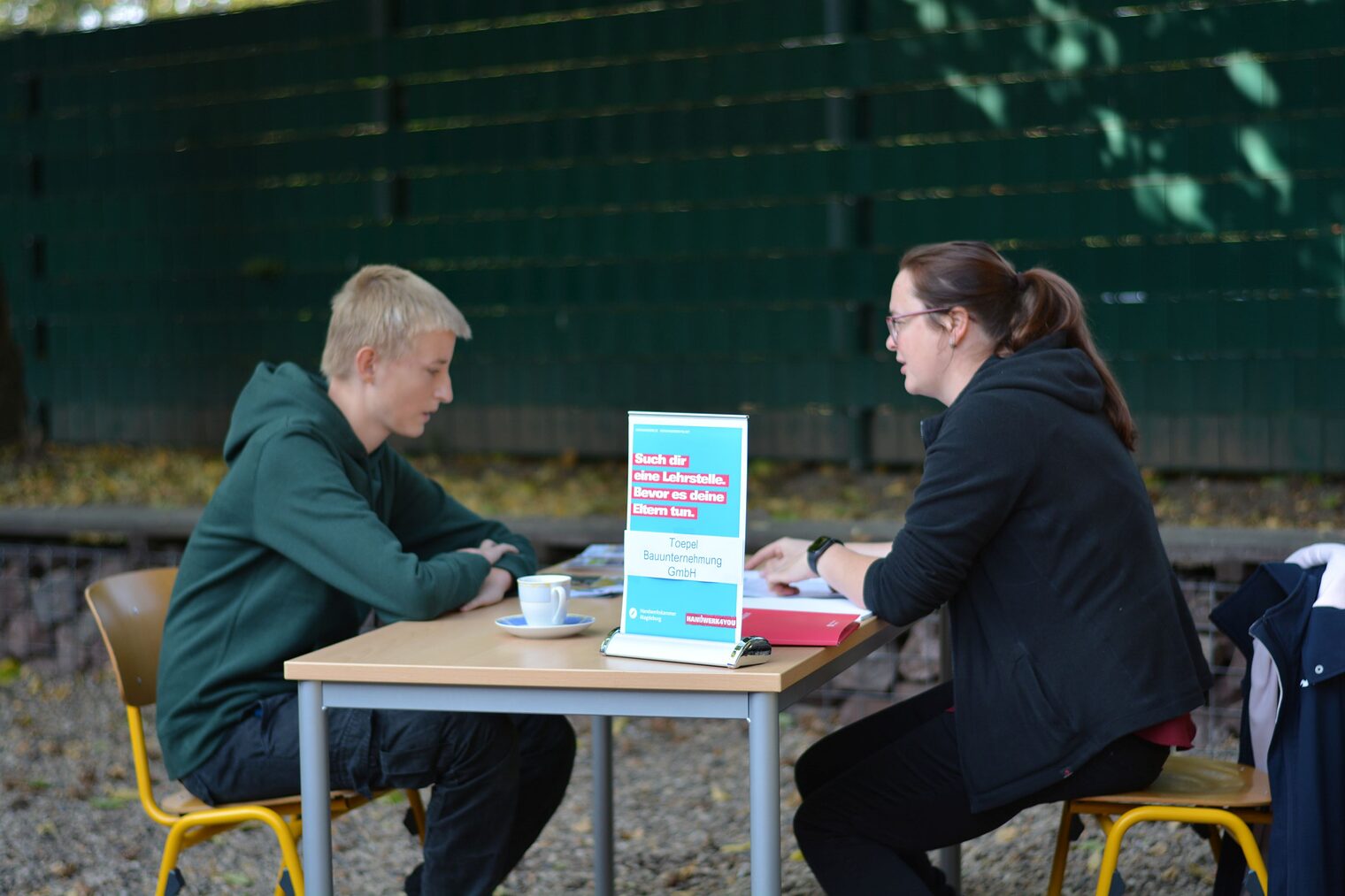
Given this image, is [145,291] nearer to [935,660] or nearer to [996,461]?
[935,660]

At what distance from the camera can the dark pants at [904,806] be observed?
104 inches

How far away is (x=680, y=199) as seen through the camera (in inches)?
283

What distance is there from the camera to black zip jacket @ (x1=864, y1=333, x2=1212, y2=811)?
2516mm

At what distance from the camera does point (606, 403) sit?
294 inches

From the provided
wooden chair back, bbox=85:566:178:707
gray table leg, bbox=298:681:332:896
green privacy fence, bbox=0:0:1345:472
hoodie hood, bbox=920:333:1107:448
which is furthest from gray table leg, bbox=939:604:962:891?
green privacy fence, bbox=0:0:1345:472

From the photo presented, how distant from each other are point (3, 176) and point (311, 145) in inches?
83.8

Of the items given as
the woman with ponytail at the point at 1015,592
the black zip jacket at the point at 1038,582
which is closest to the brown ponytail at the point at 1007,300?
the woman with ponytail at the point at 1015,592

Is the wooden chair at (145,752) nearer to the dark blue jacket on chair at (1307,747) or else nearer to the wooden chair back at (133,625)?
the wooden chair back at (133,625)

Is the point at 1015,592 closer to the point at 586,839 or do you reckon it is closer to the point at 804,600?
the point at 804,600

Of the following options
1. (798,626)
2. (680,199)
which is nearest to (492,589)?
(798,626)

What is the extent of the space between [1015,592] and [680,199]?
4876mm

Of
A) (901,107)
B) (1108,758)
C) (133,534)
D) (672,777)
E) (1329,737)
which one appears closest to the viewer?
(1329,737)

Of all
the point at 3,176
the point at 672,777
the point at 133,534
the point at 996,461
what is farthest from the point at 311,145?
the point at 996,461

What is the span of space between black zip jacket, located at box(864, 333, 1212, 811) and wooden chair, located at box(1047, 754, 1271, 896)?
223 millimetres
